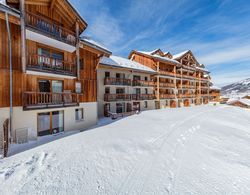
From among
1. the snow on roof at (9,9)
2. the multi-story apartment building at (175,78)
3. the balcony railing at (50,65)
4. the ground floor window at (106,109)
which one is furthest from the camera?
the multi-story apartment building at (175,78)

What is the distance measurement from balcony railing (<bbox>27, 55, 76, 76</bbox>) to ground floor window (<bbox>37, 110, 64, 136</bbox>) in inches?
134

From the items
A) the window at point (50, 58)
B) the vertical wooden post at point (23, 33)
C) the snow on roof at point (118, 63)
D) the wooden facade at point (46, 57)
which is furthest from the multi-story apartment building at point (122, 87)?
the vertical wooden post at point (23, 33)

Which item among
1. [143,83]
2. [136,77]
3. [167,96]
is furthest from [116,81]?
[167,96]

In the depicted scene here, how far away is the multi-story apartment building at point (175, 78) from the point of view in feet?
93.4

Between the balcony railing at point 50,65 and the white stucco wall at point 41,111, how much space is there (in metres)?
3.05

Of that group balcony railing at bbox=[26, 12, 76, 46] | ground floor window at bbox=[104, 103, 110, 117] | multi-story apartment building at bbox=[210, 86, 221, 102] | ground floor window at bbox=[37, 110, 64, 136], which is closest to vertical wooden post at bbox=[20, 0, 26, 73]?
balcony railing at bbox=[26, 12, 76, 46]

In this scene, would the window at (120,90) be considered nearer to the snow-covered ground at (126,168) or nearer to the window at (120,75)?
the window at (120,75)

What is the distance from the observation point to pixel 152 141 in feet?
29.2

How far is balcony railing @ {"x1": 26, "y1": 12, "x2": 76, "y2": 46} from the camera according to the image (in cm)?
936

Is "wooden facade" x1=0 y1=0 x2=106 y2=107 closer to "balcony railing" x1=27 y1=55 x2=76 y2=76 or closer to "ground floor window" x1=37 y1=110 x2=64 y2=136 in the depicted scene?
"balcony railing" x1=27 y1=55 x2=76 y2=76

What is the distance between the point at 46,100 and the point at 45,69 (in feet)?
7.70

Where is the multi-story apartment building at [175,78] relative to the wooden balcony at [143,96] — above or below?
above

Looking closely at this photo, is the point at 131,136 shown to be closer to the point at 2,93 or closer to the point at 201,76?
the point at 2,93

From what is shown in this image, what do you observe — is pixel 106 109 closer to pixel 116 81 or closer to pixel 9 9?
pixel 116 81
